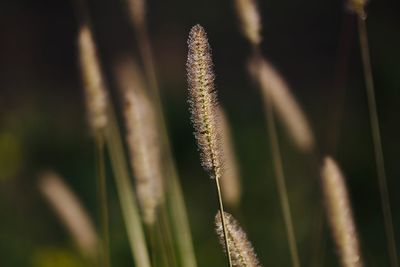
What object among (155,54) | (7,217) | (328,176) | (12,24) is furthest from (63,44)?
(328,176)

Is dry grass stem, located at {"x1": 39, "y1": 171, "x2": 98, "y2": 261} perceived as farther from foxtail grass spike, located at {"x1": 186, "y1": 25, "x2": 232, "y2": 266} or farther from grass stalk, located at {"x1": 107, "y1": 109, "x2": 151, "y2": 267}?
foxtail grass spike, located at {"x1": 186, "y1": 25, "x2": 232, "y2": 266}

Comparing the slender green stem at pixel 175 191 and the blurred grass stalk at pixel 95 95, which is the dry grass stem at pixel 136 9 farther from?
the blurred grass stalk at pixel 95 95

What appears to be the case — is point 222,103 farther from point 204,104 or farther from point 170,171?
point 204,104

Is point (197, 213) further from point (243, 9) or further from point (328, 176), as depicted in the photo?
point (328, 176)

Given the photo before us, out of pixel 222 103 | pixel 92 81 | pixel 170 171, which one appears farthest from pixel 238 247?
pixel 222 103

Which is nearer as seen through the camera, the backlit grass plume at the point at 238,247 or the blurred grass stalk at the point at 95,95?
the backlit grass plume at the point at 238,247

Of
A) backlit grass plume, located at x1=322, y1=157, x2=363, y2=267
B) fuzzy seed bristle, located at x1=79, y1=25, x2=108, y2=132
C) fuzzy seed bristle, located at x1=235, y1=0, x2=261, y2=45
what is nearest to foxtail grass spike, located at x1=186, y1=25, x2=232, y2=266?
backlit grass plume, located at x1=322, y1=157, x2=363, y2=267

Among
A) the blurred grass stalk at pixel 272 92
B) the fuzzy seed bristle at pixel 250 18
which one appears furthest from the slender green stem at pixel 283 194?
the fuzzy seed bristle at pixel 250 18
